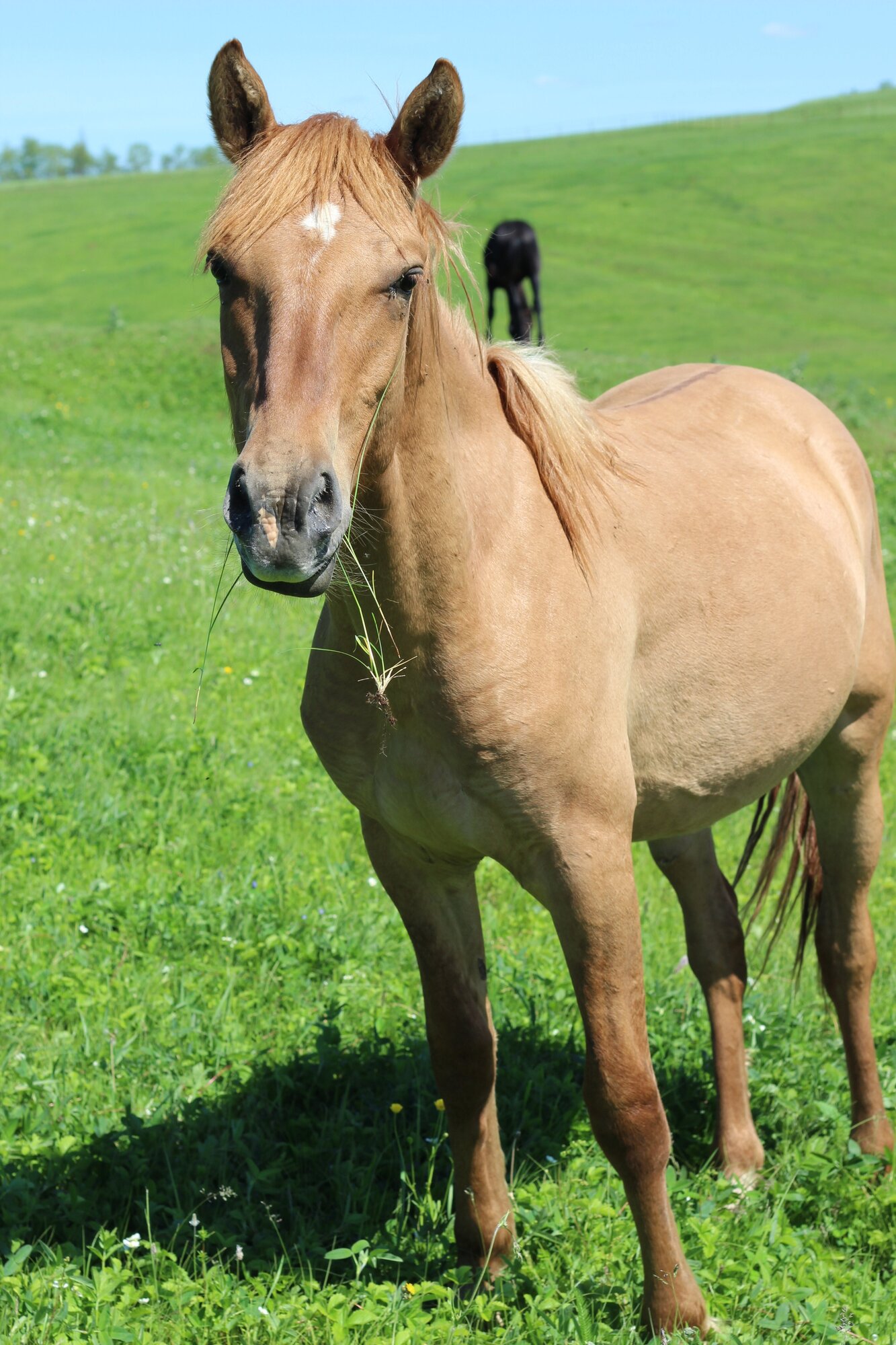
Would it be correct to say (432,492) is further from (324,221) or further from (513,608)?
(324,221)

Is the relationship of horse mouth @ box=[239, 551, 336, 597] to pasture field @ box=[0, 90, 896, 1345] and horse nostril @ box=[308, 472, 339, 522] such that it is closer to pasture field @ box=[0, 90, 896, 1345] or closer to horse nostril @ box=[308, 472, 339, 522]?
horse nostril @ box=[308, 472, 339, 522]

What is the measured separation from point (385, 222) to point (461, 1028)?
6.32 ft

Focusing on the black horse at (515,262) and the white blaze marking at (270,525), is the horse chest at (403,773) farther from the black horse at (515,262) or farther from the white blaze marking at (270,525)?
the black horse at (515,262)

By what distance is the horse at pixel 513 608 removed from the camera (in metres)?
2.08

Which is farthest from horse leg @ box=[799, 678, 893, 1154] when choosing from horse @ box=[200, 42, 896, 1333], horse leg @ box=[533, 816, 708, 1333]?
horse leg @ box=[533, 816, 708, 1333]

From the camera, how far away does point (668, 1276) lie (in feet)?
9.01

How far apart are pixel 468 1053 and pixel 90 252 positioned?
3872 centimetres

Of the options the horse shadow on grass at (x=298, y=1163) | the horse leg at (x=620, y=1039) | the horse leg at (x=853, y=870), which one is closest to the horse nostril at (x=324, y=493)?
the horse leg at (x=620, y=1039)

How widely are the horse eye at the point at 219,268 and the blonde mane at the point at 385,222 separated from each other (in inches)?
0.6

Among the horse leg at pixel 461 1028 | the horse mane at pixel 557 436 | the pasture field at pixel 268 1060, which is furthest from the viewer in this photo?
the horse leg at pixel 461 1028

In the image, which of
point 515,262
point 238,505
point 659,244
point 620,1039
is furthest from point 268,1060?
point 659,244

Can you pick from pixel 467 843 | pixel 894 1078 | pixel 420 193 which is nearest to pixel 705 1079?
pixel 894 1078

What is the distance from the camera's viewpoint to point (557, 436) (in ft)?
8.96

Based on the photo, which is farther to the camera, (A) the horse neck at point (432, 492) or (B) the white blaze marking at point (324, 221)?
(A) the horse neck at point (432, 492)
